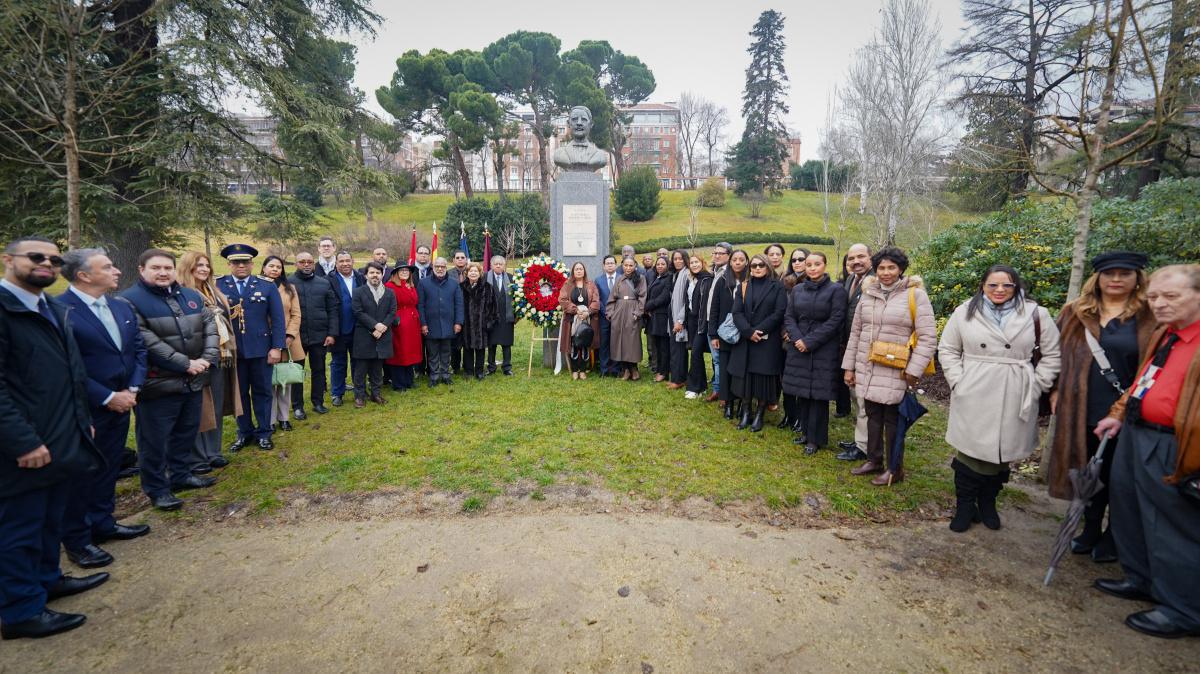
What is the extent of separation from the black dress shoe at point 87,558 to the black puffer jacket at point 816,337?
19.1ft

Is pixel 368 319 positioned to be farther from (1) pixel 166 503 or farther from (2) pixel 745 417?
(2) pixel 745 417

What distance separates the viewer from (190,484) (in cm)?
471

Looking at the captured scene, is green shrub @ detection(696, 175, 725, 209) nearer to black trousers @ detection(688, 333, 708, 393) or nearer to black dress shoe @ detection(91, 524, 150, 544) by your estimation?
black trousers @ detection(688, 333, 708, 393)

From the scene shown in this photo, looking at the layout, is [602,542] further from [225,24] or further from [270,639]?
[225,24]

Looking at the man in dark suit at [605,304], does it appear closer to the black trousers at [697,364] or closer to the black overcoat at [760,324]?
the black trousers at [697,364]

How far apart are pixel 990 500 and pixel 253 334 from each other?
704cm

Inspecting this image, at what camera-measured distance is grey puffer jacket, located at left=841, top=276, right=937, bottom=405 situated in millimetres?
4516

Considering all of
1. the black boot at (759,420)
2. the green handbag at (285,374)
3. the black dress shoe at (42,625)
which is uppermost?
the green handbag at (285,374)

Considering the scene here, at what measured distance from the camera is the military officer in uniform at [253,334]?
5.58 meters

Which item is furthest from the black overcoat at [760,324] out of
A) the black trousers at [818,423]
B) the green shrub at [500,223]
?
the green shrub at [500,223]

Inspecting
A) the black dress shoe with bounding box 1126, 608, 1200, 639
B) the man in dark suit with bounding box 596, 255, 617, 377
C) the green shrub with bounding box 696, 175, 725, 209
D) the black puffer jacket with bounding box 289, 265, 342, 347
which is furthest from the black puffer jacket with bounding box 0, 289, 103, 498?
Result: the green shrub with bounding box 696, 175, 725, 209

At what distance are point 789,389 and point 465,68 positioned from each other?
121ft

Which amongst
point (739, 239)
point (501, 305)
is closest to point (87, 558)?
point (501, 305)

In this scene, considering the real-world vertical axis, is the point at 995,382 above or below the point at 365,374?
above
